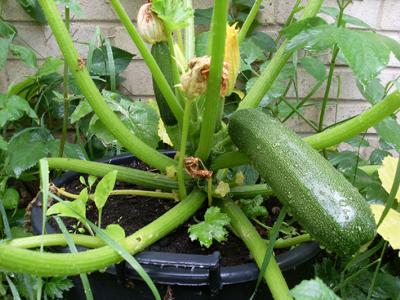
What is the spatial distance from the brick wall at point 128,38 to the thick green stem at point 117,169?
0.65 metres

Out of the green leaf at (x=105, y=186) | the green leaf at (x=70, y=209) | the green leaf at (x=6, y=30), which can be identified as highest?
the green leaf at (x=6, y=30)

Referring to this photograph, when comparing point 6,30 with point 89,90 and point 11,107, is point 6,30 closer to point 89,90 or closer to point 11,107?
point 11,107

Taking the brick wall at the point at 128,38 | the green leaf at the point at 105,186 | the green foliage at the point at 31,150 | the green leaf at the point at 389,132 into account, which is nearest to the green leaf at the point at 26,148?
the green foliage at the point at 31,150

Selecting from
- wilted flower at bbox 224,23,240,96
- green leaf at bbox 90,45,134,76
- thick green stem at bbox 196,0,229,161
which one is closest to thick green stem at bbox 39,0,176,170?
thick green stem at bbox 196,0,229,161

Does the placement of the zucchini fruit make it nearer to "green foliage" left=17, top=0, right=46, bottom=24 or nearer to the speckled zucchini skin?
the speckled zucchini skin

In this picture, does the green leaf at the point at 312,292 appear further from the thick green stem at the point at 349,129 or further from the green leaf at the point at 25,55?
the green leaf at the point at 25,55

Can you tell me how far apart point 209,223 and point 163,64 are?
31cm

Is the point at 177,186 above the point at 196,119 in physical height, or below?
below

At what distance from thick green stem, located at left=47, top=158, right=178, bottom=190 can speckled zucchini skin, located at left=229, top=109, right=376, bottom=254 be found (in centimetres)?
23

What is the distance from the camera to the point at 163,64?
96cm

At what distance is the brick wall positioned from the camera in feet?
5.13

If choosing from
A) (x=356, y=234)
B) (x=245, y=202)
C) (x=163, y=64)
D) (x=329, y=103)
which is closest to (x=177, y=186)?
(x=245, y=202)

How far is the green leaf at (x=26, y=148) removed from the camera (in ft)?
3.97

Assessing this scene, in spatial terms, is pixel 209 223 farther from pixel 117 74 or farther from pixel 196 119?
pixel 117 74
